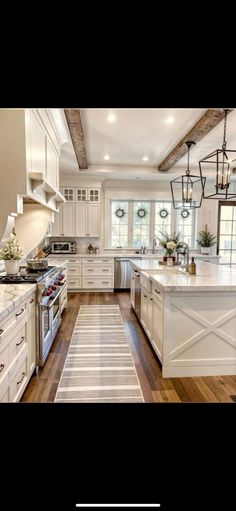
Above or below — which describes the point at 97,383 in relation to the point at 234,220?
below

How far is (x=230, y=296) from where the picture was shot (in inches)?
101

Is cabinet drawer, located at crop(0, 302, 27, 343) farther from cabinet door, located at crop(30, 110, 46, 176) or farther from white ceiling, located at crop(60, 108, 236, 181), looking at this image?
white ceiling, located at crop(60, 108, 236, 181)

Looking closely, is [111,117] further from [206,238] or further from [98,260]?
[206,238]

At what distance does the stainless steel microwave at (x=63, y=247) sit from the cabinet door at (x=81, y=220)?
30cm

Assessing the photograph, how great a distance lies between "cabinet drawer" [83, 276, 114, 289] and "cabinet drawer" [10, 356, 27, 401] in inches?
157

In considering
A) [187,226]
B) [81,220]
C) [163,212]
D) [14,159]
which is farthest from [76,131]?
[187,226]

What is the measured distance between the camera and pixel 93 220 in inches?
250

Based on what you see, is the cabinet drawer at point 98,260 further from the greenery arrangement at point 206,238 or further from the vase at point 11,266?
the vase at point 11,266

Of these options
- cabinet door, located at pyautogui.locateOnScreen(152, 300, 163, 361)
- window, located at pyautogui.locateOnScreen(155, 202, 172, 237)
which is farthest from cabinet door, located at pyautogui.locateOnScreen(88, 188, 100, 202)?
cabinet door, located at pyautogui.locateOnScreen(152, 300, 163, 361)

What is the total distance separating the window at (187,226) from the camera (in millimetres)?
7020

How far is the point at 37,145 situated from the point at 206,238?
202 inches

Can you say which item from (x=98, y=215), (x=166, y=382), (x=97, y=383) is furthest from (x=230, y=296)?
(x=98, y=215)
